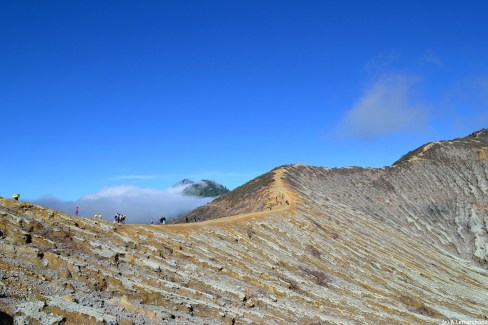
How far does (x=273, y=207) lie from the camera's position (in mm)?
64125

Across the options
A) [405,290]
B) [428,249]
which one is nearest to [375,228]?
[428,249]

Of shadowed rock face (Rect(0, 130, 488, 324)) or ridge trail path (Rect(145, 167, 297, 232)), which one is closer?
shadowed rock face (Rect(0, 130, 488, 324))

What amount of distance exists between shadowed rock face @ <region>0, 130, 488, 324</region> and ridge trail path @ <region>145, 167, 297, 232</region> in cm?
27

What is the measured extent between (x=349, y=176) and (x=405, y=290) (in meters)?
59.0

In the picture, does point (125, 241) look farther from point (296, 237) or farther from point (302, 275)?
point (296, 237)

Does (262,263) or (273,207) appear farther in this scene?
(273,207)

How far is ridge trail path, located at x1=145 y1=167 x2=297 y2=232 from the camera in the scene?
41994 mm

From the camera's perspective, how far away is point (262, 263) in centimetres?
3956

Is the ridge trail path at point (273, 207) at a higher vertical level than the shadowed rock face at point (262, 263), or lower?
higher

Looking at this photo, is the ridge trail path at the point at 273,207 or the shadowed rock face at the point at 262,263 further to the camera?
the ridge trail path at the point at 273,207

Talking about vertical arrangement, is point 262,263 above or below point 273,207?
below

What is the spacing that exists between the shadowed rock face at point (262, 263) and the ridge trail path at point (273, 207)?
27cm

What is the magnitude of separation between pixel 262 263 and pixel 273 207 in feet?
81.7

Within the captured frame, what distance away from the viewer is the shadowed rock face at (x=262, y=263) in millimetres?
21359
